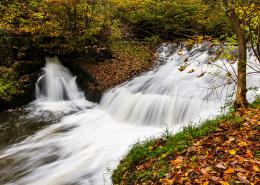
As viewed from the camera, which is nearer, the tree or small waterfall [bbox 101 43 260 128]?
the tree

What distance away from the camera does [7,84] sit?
13.7 meters

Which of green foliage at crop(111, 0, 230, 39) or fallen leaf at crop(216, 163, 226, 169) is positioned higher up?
green foliage at crop(111, 0, 230, 39)

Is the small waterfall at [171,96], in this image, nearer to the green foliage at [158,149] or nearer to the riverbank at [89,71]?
the riverbank at [89,71]

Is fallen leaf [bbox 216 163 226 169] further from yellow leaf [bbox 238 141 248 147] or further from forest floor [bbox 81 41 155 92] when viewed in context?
forest floor [bbox 81 41 155 92]

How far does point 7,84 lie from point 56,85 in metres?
2.11

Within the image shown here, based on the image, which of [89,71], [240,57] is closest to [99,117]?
[89,71]

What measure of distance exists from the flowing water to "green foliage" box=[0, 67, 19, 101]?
2.77 feet

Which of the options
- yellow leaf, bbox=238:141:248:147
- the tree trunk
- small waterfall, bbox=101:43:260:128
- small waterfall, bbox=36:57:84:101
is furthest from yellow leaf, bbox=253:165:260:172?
small waterfall, bbox=36:57:84:101

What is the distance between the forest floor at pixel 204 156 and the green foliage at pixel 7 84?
322 inches

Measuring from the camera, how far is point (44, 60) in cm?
1557

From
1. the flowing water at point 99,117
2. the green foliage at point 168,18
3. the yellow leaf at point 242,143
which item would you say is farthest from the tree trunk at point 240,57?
the green foliage at point 168,18

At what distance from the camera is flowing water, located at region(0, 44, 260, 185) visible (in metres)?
8.16

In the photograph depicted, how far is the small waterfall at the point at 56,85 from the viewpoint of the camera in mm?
14539

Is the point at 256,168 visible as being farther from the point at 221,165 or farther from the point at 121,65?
the point at 121,65
